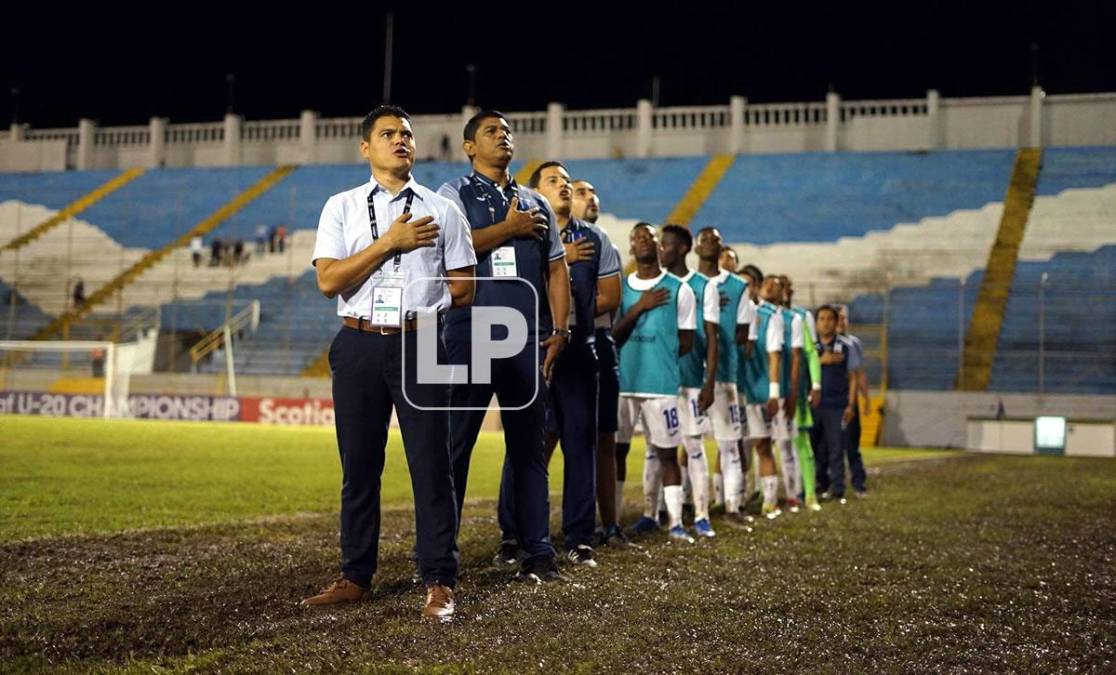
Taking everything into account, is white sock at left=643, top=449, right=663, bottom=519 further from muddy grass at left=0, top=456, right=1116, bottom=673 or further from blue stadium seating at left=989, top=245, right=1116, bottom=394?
blue stadium seating at left=989, top=245, right=1116, bottom=394

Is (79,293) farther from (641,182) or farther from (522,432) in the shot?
(522,432)

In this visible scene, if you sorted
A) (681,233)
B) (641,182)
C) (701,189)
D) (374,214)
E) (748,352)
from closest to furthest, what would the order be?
(374,214) < (681,233) < (748,352) < (701,189) < (641,182)

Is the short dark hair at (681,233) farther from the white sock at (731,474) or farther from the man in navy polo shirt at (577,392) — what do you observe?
the white sock at (731,474)

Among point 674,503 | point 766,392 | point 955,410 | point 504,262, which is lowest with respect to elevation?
point 674,503

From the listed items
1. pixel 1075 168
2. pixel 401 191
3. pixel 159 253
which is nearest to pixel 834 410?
pixel 401 191

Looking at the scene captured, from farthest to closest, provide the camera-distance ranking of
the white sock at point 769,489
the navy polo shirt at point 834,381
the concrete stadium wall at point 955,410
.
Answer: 1. the concrete stadium wall at point 955,410
2. the navy polo shirt at point 834,381
3. the white sock at point 769,489

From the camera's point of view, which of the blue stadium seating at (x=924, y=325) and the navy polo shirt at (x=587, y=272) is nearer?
the navy polo shirt at (x=587, y=272)

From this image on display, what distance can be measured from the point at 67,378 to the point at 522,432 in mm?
26894

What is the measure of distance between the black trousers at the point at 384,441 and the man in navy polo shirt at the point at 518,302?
62 cm

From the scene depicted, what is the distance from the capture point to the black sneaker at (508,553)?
6.89 m

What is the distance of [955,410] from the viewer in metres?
26.9

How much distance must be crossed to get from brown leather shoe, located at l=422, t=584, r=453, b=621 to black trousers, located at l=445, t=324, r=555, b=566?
0.88m

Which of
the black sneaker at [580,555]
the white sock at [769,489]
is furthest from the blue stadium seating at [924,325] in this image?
the black sneaker at [580,555]

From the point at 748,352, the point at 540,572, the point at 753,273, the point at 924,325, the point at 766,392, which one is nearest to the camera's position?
the point at 540,572
